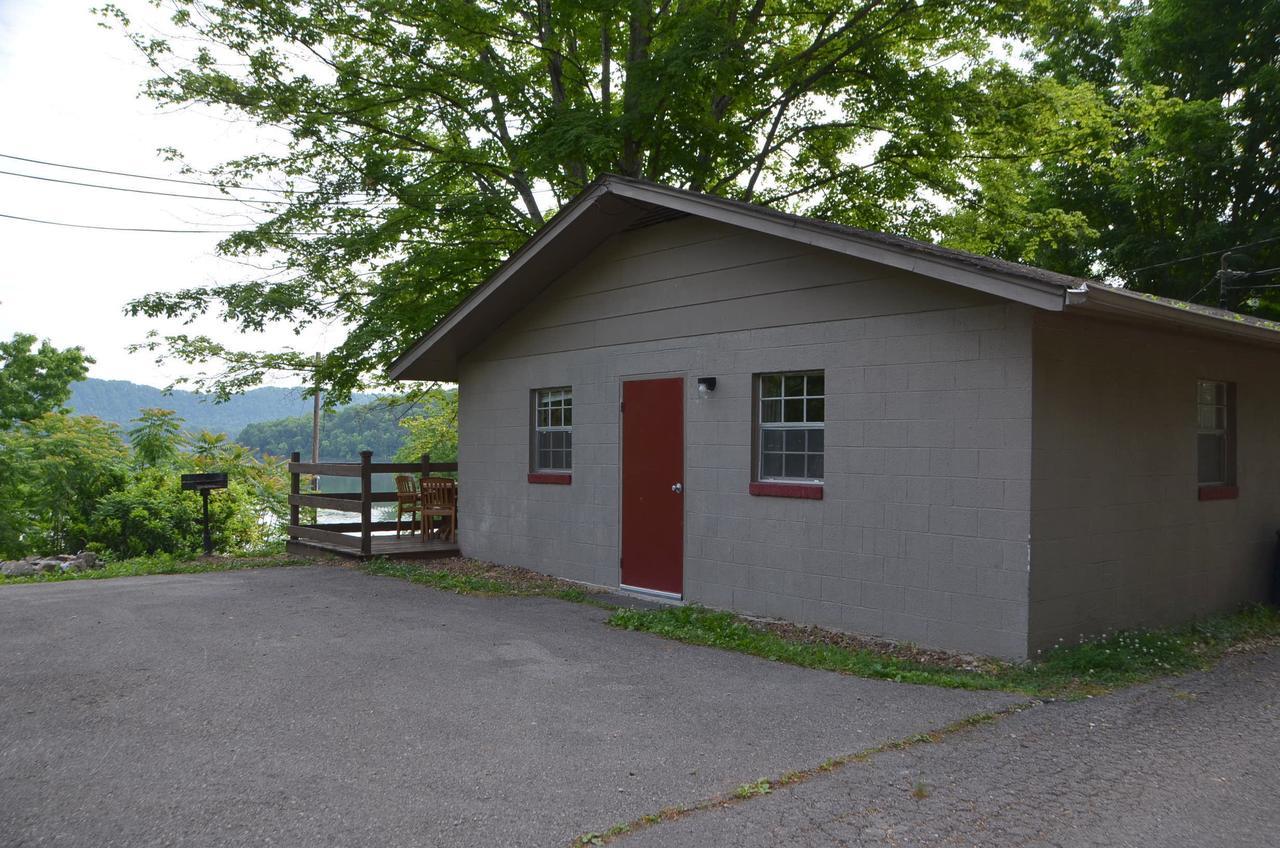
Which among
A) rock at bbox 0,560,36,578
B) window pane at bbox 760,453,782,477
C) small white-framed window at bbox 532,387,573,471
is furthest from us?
rock at bbox 0,560,36,578

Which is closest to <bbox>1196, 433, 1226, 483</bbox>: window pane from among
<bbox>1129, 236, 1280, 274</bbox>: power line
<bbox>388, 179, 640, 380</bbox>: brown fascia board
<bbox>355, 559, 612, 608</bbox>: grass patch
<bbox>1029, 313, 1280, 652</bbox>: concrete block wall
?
<bbox>1029, 313, 1280, 652</bbox>: concrete block wall

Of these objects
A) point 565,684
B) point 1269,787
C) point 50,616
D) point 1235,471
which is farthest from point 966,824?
point 50,616

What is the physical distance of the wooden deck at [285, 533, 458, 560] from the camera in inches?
533

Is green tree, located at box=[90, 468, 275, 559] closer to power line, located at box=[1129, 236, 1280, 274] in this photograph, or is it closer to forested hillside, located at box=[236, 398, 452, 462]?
forested hillside, located at box=[236, 398, 452, 462]

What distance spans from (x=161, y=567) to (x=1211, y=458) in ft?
42.9

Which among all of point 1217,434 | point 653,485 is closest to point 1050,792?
point 653,485

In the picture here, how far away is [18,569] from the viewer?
14062mm

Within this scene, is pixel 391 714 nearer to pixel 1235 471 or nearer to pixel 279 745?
pixel 279 745

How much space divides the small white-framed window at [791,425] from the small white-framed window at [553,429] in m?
3.22

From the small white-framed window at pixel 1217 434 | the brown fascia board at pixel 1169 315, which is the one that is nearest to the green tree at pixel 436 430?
the small white-framed window at pixel 1217 434

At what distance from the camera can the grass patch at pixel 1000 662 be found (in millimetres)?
6859

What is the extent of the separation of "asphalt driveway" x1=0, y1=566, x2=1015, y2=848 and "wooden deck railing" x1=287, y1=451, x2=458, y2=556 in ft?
13.6

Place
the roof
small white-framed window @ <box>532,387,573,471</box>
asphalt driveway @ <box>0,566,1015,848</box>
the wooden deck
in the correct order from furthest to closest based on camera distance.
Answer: the wooden deck < small white-framed window @ <box>532,387,573,471</box> < the roof < asphalt driveway @ <box>0,566,1015,848</box>

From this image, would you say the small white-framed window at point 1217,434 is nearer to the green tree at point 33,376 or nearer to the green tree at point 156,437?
the green tree at point 156,437
